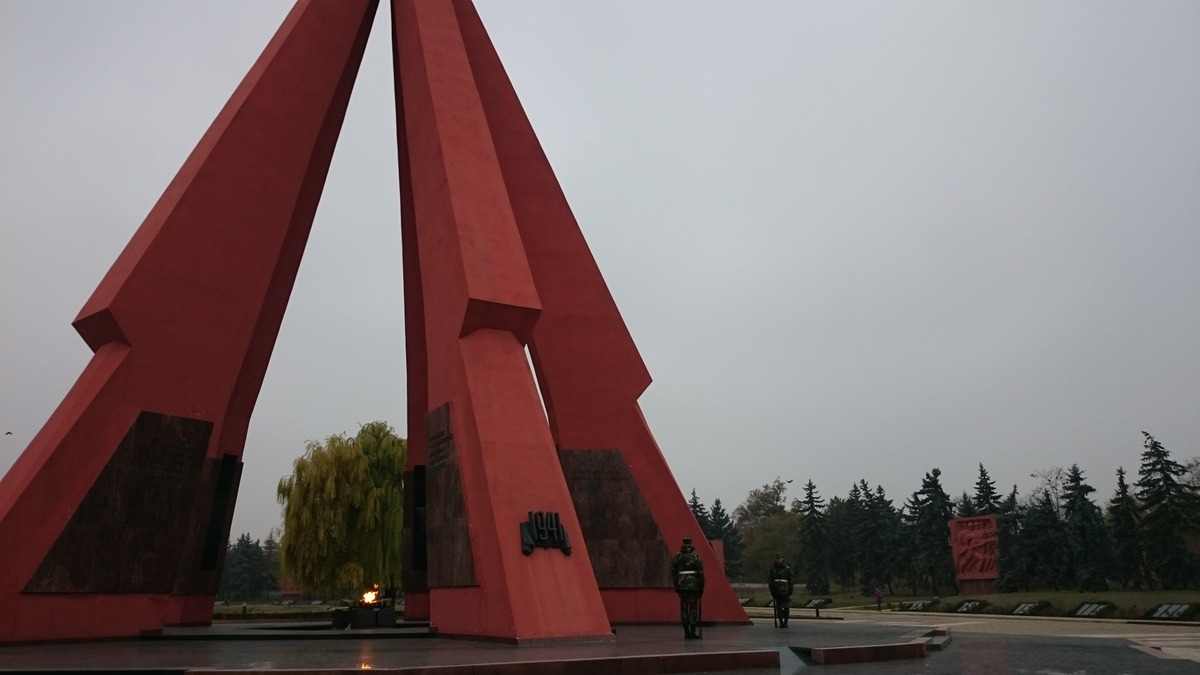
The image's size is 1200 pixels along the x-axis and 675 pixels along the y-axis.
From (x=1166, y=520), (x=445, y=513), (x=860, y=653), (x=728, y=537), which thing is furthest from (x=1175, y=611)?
(x=728, y=537)

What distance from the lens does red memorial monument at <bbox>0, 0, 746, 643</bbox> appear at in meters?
9.06

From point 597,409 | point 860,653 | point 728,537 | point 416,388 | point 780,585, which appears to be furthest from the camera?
point 728,537

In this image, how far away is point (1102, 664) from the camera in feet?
23.2

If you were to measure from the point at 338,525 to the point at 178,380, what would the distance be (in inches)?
403

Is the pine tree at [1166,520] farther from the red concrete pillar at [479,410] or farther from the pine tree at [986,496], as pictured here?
the red concrete pillar at [479,410]

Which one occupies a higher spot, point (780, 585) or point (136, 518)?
point (136, 518)

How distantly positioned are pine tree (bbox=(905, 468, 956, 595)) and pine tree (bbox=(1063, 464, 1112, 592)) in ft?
24.9

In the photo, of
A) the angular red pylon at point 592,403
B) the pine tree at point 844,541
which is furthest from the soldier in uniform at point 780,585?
the pine tree at point 844,541

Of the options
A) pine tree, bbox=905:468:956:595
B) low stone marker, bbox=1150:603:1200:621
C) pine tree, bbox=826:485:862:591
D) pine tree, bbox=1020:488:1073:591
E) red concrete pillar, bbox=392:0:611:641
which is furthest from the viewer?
pine tree, bbox=826:485:862:591

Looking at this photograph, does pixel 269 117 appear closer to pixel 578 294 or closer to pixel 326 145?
pixel 326 145

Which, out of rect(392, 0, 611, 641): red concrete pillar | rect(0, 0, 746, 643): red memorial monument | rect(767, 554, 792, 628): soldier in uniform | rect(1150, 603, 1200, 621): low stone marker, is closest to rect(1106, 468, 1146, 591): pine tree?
rect(1150, 603, 1200, 621): low stone marker

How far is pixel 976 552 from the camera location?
107ft

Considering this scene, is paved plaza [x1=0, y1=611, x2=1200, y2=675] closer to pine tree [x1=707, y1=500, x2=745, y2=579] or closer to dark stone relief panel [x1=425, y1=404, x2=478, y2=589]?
dark stone relief panel [x1=425, y1=404, x2=478, y2=589]

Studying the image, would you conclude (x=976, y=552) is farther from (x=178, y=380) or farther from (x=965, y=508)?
(x=178, y=380)
